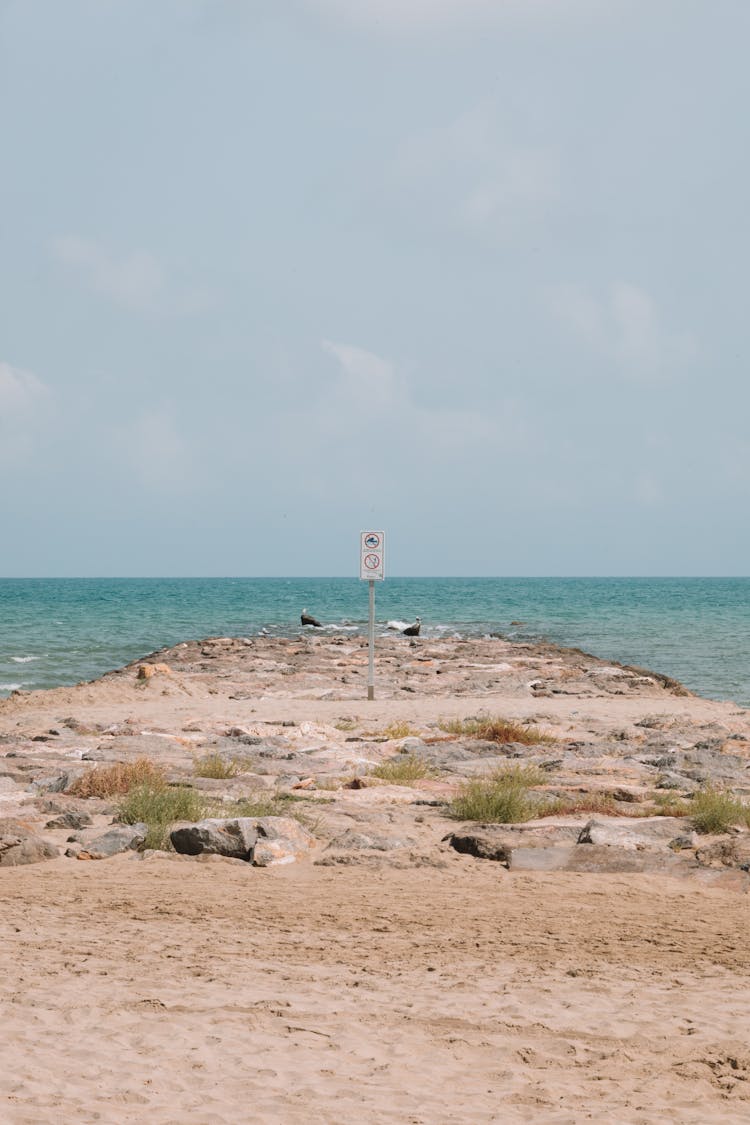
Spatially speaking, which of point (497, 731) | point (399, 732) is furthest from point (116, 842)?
point (497, 731)

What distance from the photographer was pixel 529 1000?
5883 millimetres

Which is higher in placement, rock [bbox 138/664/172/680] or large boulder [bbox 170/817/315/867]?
large boulder [bbox 170/817/315/867]

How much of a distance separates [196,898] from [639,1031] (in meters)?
3.47

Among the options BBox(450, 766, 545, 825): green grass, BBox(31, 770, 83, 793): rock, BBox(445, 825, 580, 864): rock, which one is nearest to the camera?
BBox(445, 825, 580, 864): rock

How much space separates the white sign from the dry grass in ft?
29.9

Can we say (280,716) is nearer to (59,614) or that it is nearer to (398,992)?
(398,992)

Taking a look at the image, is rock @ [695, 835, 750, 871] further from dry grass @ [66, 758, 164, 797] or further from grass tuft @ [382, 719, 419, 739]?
grass tuft @ [382, 719, 419, 739]

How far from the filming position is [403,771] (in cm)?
1232

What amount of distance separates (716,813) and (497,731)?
18.9 ft

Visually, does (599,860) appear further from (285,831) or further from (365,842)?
(285,831)

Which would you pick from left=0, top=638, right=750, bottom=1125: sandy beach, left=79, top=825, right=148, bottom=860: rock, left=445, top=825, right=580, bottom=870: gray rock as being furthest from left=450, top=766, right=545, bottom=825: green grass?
left=79, top=825, right=148, bottom=860: rock

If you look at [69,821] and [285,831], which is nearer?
[285,831]

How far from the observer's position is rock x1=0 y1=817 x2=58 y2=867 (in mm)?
8641

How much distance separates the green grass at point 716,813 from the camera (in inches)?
390
